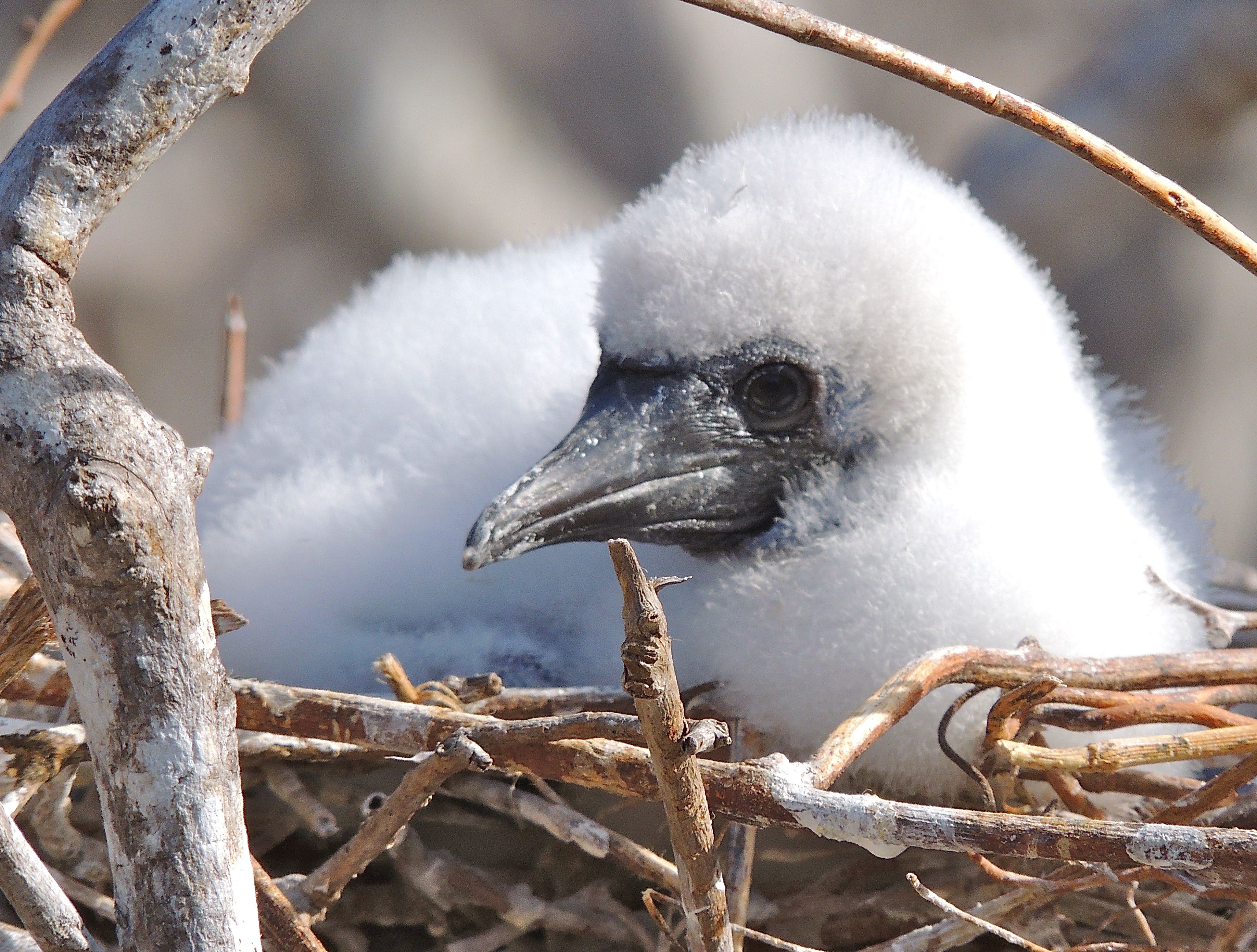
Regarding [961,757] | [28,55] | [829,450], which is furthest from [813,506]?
[28,55]

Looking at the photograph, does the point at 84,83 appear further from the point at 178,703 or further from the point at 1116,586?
the point at 1116,586

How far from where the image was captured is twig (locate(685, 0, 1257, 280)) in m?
0.73

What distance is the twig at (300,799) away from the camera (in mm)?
880

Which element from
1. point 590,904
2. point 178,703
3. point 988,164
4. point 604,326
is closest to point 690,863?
point 178,703

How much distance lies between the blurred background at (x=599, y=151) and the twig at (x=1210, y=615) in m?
0.85

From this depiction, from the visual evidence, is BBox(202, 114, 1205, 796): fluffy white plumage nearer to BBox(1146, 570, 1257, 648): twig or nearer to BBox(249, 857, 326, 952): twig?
BBox(1146, 570, 1257, 648): twig

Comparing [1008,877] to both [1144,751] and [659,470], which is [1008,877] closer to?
[1144,751]

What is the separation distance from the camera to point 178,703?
0.48 m

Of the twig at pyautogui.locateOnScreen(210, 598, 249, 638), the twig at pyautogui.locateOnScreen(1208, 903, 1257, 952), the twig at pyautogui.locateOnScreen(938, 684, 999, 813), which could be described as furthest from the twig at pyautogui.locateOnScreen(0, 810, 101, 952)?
the twig at pyautogui.locateOnScreen(1208, 903, 1257, 952)

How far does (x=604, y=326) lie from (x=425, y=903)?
489 mm

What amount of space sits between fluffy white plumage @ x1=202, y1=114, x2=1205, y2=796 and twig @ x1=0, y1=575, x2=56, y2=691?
379mm

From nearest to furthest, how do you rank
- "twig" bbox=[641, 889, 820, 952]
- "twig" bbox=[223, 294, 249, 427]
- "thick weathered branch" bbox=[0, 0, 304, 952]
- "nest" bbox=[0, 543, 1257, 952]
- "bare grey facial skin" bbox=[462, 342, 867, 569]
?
"thick weathered branch" bbox=[0, 0, 304, 952] < "nest" bbox=[0, 543, 1257, 952] < "twig" bbox=[641, 889, 820, 952] < "bare grey facial skin" bbox=[462, 342, 867, 569] < "twig" bbox=[223, 294, 249, 427]

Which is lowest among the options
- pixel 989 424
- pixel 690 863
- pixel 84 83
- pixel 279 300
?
pixel 690 863

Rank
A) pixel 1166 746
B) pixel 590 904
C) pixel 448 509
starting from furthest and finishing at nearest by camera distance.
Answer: pixel 448 509, pixel 590 904, pixel 1166 746
